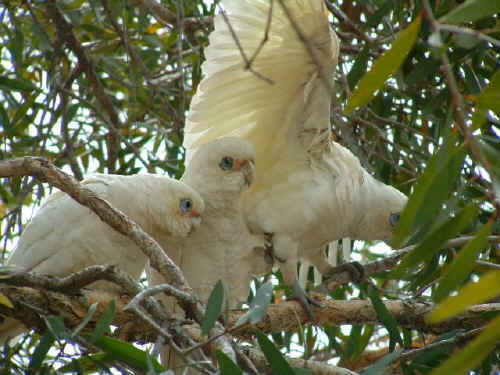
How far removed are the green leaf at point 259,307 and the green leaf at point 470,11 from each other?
76cm

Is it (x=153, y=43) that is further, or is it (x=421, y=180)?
(x=153, y=43)

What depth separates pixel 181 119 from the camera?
3.48m

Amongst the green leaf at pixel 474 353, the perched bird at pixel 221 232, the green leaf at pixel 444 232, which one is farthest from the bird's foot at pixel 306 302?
the green leaf at pixel 474 353

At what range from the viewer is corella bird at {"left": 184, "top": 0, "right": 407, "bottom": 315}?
9.05 feet

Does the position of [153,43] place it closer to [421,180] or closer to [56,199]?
[56,199]

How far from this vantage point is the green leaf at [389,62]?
1.21 m

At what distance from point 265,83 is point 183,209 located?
0.67m

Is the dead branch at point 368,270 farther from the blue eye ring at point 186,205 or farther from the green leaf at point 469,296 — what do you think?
the green leaf at point 469,296

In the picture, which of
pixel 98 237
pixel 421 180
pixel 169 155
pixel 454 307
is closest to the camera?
pixel 454 307

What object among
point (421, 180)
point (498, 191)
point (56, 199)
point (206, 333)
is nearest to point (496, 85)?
point (421, 180)

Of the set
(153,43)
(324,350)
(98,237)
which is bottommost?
(324,350)

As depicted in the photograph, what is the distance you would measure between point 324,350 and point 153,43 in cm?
208

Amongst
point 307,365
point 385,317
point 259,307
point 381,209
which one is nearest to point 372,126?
point 381,209

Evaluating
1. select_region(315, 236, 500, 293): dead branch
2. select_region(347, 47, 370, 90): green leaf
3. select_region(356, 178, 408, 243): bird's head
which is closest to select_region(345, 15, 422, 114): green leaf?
select_region(347, 47, 370, 90): green leaf
